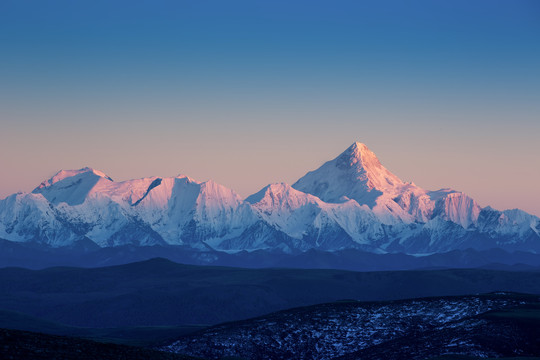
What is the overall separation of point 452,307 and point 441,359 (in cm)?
4384

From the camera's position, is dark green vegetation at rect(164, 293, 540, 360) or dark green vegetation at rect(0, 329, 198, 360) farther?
dark green vegetation at rect(164, 293, 540, 360)

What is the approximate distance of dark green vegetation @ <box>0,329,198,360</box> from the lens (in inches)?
2849

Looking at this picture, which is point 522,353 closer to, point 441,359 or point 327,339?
point 441,359

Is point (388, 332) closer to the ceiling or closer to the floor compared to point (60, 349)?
closer to the floor

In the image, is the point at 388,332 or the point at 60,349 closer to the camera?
the point at 60,349

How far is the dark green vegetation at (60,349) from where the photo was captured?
2849 inches

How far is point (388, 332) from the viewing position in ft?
429

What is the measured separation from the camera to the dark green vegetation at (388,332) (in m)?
110

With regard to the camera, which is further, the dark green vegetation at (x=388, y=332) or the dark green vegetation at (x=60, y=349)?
the dark green vegetation at (x=388, y=332)

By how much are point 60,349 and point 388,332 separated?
6555 cm

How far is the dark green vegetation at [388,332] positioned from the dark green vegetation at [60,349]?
3890 cm

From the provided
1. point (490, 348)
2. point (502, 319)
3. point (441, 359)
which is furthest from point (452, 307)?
point (441, 359)

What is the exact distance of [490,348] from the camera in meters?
107

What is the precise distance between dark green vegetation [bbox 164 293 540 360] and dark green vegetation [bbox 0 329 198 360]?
128 ft
